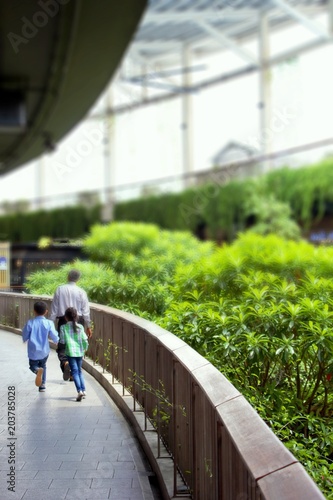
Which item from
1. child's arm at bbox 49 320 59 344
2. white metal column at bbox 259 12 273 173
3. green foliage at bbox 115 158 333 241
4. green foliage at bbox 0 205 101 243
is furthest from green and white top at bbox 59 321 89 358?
green foliage at bbox 0 205 101 243

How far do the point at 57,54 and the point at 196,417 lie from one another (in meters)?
7.58

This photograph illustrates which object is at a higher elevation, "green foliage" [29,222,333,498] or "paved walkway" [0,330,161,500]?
"green foliage" [29,222,333,498]

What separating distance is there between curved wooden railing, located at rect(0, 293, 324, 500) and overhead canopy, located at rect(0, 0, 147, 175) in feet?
11.7

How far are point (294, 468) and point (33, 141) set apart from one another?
1694 cm

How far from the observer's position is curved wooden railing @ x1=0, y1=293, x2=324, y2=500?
6.80 ft

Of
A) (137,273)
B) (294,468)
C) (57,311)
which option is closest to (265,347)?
(57,311)

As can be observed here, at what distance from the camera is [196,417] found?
359 cm

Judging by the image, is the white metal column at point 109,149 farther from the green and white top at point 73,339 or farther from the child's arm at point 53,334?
the child's arm at point 53,334

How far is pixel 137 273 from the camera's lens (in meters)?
12.1

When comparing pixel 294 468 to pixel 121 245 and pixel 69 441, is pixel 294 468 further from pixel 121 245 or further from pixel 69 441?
pixel 121 245

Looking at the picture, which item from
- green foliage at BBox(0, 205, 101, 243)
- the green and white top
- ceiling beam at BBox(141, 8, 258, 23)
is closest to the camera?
the green and white top

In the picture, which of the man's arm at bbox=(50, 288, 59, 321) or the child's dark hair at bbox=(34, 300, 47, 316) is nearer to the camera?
the child's dark hair at bbox=(34, 300, 47, 316)

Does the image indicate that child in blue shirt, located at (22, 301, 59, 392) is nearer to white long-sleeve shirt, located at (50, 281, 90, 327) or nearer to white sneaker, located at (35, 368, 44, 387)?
white sneaker, located at (35, 368, 44, 387)

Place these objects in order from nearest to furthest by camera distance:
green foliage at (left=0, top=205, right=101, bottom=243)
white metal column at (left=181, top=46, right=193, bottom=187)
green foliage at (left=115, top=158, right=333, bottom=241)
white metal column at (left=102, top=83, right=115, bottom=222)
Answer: green foliage at (left=115, top=158, right=333, bottom=241) < green foliage at (left=0, top=205, right=101, bottom=243) < white metal column at (left=181, top=46, right=193, bottom=187) < white metal column at (left=102, top=83, right=115, bottom=222)
